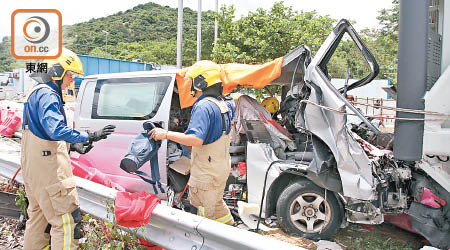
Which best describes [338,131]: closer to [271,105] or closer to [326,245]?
[326,245]

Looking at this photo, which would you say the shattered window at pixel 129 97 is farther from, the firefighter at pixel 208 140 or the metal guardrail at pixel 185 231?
the metal guardrail at pixel 185 231

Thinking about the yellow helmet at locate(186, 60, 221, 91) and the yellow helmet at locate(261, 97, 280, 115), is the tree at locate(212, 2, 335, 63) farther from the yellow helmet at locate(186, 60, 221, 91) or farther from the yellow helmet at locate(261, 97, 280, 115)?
the yellow helmet at locate(186, 60, 221, 91)

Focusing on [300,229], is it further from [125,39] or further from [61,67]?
[125,39]

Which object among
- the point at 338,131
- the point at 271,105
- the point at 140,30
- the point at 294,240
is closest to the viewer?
the point at 338,131

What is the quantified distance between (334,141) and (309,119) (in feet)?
1.13

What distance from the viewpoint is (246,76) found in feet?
13.4

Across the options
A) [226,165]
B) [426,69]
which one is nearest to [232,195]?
[226,165]

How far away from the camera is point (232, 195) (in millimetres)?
4504

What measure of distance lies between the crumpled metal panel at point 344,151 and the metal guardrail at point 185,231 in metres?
1.60

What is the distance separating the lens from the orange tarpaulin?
400 centimetres

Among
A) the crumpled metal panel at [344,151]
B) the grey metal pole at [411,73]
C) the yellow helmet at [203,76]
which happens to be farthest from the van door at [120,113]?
the grey metal pole at [411,73]

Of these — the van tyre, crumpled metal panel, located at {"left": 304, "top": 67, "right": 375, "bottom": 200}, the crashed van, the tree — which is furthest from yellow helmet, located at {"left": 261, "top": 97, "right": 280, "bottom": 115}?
the tree

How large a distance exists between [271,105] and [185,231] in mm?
3487

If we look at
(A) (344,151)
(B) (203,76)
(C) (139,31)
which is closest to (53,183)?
(B) (203,76)
